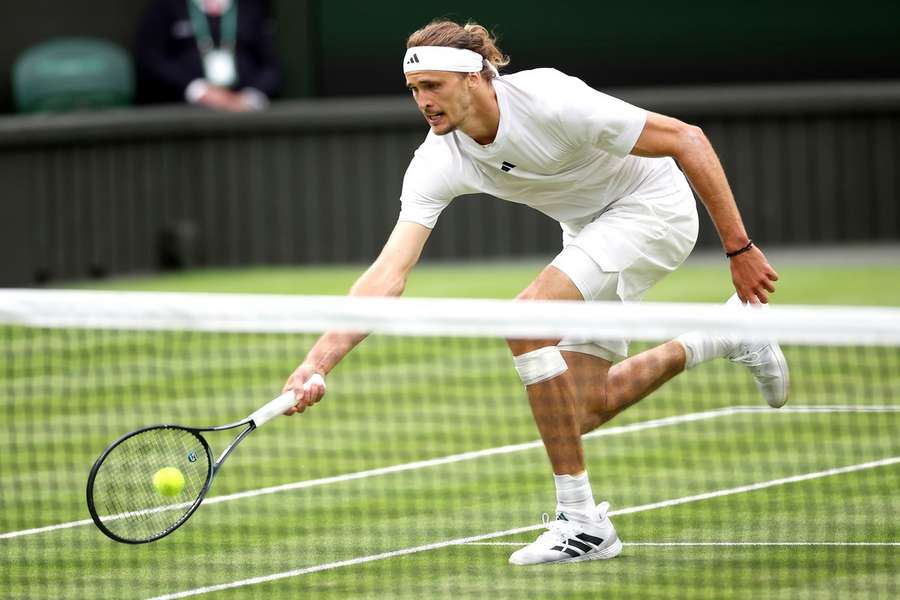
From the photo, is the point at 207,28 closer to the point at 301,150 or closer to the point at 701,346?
the point at 301,150

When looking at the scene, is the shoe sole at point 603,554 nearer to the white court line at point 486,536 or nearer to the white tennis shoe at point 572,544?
the white tennis shoe at point 572,544

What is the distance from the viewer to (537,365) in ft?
18.1

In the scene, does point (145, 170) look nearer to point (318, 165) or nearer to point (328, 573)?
point (318, 165)

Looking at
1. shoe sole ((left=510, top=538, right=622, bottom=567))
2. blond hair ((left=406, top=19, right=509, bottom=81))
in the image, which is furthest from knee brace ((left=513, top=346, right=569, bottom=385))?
blond hair ((left=406, top=19, right=509, bottom=81))

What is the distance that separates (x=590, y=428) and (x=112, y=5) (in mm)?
9946

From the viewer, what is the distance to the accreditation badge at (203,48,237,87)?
45.3 feet

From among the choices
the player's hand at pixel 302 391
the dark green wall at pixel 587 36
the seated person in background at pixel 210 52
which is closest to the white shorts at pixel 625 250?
the player's hand at pixel 302 391

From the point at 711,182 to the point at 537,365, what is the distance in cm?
81

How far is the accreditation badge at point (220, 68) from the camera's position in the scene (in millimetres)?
13812

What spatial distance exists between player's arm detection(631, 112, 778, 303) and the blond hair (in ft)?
1.82

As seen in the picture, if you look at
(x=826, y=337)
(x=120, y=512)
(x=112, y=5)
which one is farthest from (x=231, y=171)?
(x=826, y=337)

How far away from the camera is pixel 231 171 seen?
13.5 metres

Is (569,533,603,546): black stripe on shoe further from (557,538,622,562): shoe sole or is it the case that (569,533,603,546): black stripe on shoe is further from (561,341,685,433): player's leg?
(561,341,685,433): player's leg

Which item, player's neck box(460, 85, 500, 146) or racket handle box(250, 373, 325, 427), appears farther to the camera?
player's neck box(460, 85, 500, 146)
